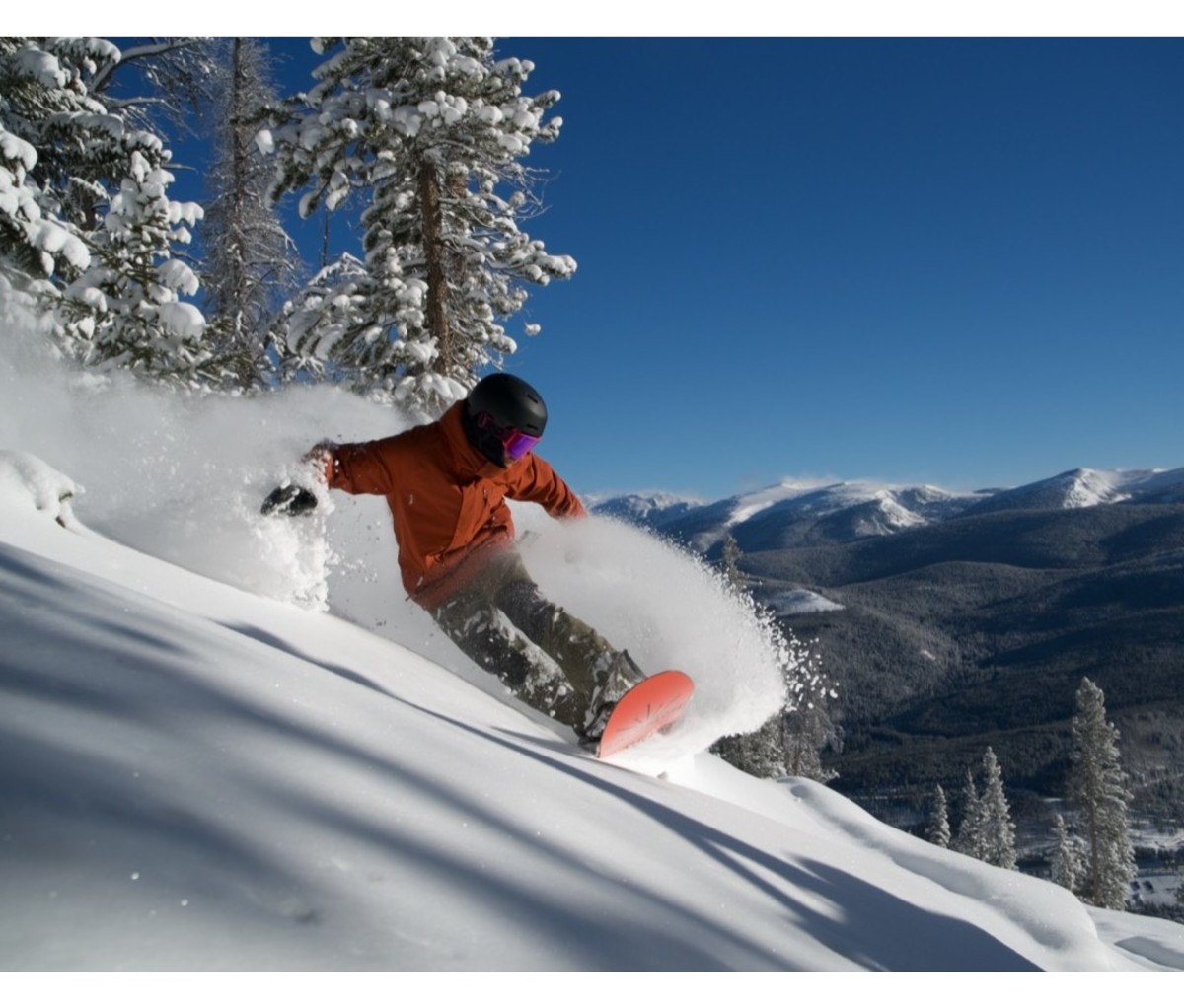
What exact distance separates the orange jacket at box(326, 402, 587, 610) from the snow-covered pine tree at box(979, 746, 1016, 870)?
36.7m

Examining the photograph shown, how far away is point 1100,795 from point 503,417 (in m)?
34.7

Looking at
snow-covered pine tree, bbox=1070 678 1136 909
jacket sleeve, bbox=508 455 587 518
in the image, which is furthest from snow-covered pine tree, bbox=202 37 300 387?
snow-covered pine tree, bbox=1070 678 1136 909

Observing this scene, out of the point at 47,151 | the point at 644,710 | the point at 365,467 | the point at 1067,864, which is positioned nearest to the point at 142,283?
the point at 47,151

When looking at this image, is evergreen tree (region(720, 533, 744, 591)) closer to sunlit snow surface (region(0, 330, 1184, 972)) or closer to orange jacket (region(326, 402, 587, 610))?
sunlit snow surface (region(0, 330, 1184, 972))

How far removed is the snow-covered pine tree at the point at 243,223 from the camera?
16188 millimetres

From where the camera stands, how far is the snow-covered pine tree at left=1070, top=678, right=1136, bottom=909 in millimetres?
28547

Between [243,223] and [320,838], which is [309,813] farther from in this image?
[243,223]

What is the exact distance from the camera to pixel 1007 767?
5241 inches

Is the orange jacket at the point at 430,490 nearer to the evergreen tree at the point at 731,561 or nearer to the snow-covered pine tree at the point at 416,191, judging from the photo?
the snow-covered pine tree at the point at 416,191

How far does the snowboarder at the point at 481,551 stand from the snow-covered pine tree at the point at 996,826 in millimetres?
36332

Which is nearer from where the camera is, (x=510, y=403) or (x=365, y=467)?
(x=510, y=403)

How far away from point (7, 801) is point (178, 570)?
3.24 m

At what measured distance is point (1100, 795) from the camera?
2917 centimetres

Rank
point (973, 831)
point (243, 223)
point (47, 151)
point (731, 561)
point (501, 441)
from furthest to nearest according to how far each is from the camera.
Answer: point (973, 831), point (731, 561), point (243, 223), point (47, 151), point (501, 441)
